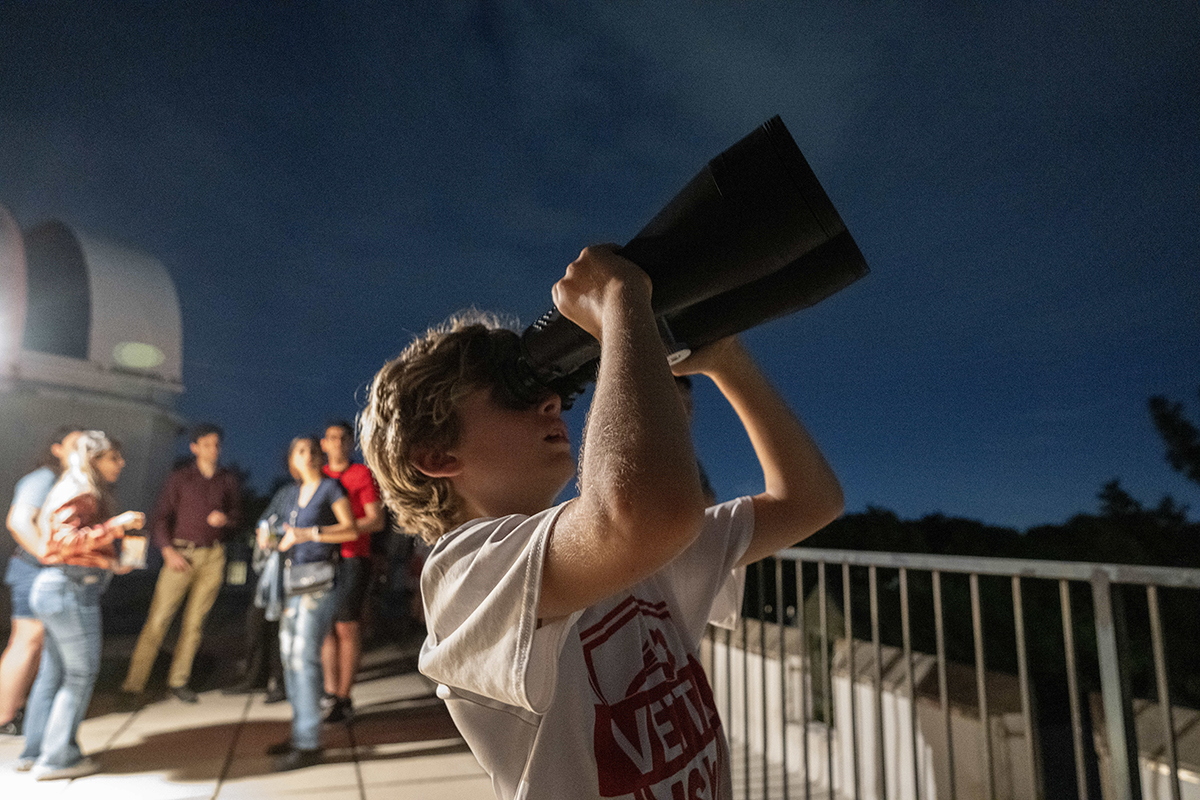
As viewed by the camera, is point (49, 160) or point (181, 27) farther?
point (181, 27)

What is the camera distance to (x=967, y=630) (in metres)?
4.16

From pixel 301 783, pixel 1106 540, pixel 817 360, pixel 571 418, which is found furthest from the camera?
pixel 817 360

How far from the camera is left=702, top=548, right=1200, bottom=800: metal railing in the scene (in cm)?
119

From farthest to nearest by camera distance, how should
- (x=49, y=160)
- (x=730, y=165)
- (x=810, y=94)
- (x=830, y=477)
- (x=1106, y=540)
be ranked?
(x=810, y=94)
(x=49, y=160)
(x=1106, y=540)
(x=830, y=477)
(x=730, y=165)

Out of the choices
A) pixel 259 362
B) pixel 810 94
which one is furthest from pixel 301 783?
pixel 810 94

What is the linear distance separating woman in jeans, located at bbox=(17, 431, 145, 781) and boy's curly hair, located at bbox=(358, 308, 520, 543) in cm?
242

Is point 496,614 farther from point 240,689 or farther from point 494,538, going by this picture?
point 240,689

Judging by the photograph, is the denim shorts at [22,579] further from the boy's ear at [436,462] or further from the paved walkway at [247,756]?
the boy's ear at [436,462]

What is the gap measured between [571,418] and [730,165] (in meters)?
0.40

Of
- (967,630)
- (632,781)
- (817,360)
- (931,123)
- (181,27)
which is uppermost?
(931,123)

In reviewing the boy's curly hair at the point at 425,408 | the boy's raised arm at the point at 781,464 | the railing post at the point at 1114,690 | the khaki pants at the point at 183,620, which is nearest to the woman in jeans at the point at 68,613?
the khaki pants at the point at 183,620

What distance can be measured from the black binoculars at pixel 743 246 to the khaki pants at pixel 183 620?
3957 millimetres

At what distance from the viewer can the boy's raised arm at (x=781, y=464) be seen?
0.94m

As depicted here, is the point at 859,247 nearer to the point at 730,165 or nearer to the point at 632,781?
the point at 730,165
